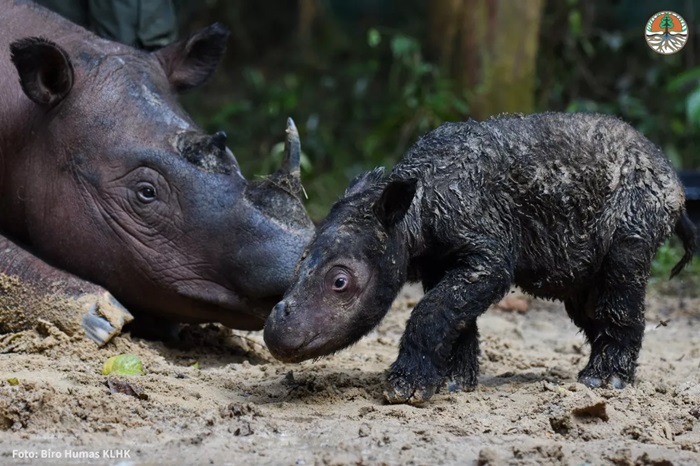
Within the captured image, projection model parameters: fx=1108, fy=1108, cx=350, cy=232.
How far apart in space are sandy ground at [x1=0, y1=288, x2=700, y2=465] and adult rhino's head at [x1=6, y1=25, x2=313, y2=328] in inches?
14.9

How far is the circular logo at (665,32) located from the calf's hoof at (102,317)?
3865mm

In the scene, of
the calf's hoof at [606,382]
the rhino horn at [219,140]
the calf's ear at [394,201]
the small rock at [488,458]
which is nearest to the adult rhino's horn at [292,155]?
the rhino horn at [219,140]

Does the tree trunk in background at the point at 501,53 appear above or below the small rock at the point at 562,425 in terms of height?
above

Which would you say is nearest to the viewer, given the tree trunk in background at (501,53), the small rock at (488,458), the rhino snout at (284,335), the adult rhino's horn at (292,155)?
the small rock at (488,458)

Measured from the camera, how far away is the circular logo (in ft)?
23.8

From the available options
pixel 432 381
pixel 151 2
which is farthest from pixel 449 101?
pixel 432 381

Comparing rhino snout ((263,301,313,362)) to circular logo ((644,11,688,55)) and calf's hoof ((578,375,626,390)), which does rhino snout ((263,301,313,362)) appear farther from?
circular logo ((644,11,688,55))

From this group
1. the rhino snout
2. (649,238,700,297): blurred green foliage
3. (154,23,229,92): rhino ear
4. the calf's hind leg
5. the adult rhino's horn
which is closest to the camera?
the rhino snout

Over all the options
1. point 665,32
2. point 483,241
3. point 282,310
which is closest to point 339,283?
point 282,310

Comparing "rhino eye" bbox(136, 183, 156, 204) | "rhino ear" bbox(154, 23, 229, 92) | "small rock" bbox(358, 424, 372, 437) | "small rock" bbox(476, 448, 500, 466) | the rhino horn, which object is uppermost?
"rhino ear" bbox(154, 23, 229, 92)

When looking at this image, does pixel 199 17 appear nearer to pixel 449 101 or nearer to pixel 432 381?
pixel 449 101

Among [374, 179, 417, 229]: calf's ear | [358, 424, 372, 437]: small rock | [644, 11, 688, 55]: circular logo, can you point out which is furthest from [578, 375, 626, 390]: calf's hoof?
[644, 11, 688, 55]: circular logo

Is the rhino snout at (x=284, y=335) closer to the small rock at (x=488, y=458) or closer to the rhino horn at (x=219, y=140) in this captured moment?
the small rock at (x=488, y=458)

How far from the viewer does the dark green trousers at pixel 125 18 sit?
7004 millimetres
